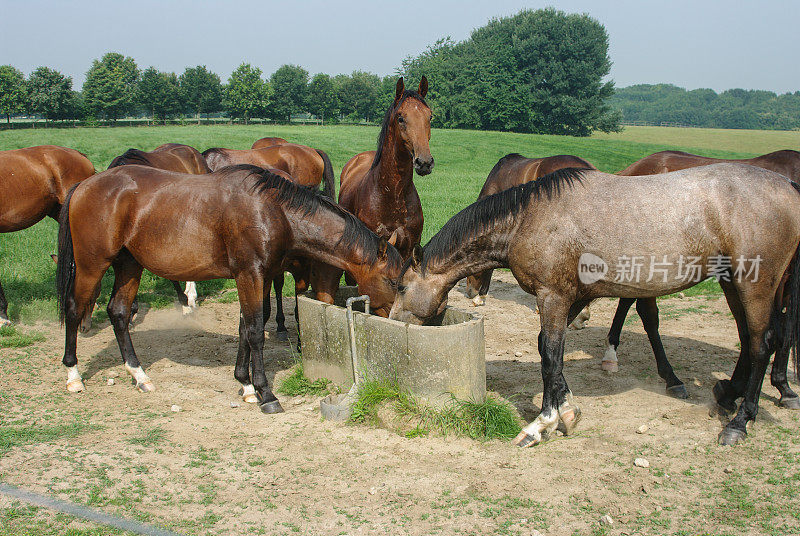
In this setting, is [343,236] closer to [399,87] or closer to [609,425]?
[399,87]

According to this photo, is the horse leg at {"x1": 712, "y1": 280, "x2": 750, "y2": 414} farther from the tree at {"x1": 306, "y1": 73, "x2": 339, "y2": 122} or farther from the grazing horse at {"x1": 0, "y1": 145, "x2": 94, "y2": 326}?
the tree at {"x1": 306, "y1": 73, "x2": 339, "y2": 122}

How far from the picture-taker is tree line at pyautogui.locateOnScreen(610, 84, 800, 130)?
9188 cm

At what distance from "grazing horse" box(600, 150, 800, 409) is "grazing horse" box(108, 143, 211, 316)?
5592 mm

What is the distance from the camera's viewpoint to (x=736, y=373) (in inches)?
189

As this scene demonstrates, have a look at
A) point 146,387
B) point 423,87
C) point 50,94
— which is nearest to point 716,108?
point 50,94

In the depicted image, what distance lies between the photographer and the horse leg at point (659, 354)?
5215 millimetres

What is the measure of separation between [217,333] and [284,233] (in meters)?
2.81

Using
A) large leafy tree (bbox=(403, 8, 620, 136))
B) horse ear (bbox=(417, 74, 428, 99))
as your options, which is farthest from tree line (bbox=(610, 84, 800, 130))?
horse ear (bbox=(417, 74, 428, 99))

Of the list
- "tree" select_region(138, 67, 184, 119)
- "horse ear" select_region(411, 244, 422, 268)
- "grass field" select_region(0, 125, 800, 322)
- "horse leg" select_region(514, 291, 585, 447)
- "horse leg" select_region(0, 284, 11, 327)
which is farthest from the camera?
"tree" select_region(138, 67, 184, 119)

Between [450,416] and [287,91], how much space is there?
79199 mm

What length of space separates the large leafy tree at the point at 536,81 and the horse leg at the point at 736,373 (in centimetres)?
5063

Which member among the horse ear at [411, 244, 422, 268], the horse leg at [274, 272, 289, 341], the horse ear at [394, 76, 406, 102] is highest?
the horse ear at [394, 76, 406, 102]

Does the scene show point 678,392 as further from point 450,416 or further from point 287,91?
point 287,91

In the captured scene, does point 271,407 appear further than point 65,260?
No
